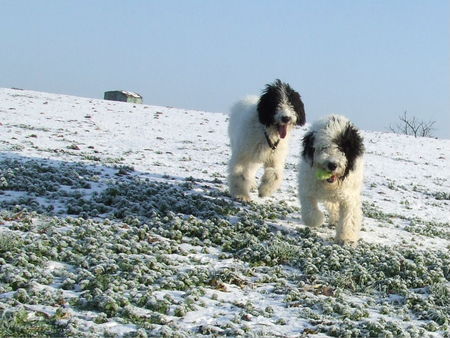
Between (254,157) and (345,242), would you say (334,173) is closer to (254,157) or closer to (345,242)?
(345,242)

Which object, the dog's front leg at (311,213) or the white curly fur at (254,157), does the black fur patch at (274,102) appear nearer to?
the white curly fur at (254,157)

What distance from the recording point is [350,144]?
8.93 m

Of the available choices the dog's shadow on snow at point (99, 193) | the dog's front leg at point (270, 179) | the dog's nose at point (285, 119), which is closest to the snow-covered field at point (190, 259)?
the dog's shadow on snow at point (99, 193)

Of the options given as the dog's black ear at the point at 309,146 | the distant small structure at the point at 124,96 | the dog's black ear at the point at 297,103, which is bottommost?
the dog's black ear at the point at 309,146

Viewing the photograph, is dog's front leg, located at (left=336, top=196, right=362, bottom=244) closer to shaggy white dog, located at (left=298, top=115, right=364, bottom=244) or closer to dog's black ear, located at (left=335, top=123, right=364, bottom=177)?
shaggy white dog, located at (left=298, top=115, right=364, bottom=244)

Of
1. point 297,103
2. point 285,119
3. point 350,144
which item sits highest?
point 297,103

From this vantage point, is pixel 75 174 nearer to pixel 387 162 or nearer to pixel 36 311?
pixel 36 311

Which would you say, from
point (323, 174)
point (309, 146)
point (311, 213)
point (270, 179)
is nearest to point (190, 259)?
point (311, 213)

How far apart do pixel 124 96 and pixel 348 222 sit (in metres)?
33.9

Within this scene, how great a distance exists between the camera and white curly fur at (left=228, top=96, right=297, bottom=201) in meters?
11.0

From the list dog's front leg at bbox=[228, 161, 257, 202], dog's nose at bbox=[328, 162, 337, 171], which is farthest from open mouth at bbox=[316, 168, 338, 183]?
dog's front leg at bbox=[228, 161, 257, 202]

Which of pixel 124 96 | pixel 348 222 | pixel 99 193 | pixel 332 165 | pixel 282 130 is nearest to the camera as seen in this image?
pixel 332 165

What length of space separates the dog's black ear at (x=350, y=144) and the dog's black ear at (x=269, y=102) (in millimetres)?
1946

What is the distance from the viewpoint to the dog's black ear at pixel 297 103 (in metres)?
10.9
